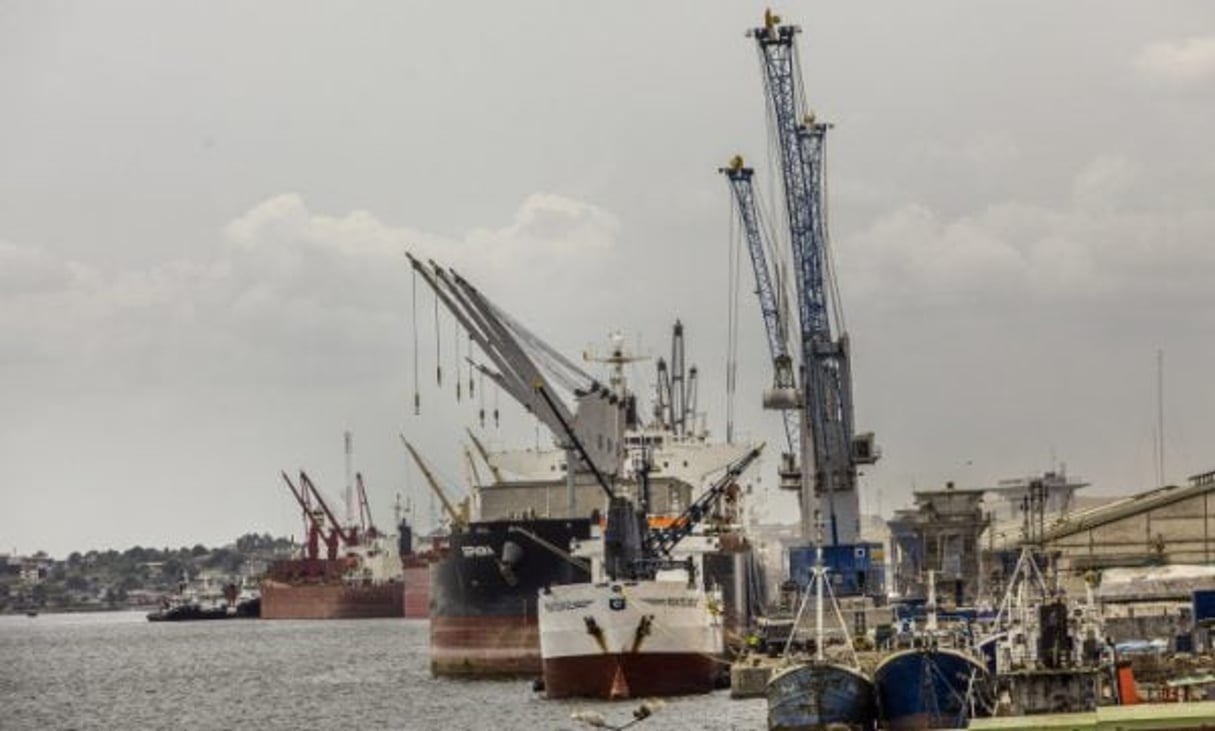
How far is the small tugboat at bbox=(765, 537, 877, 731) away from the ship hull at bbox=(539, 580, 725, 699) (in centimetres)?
2264

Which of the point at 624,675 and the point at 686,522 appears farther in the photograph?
the point at 686,522

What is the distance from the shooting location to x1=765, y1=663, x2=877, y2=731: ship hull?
70.1m

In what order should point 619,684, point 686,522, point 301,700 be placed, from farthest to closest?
point 686,522
point 301,700
point 619,684

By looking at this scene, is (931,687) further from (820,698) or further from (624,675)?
(624,675)

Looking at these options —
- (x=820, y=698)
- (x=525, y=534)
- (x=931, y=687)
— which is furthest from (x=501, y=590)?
(x=931, y=687)

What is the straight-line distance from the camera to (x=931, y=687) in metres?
69.0

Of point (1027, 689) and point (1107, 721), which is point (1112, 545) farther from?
point (1107, 721)

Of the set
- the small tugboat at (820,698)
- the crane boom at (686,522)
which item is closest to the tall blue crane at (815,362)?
the crane boom at (686,522)

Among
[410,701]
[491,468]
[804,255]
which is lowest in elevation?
[410,701]

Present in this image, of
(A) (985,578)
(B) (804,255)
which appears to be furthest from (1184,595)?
(B) (804,255)

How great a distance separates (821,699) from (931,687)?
3270 mm

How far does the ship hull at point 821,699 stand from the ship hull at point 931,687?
24.7 inches

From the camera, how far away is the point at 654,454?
5669 inches

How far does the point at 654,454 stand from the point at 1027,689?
8278 centimetres
